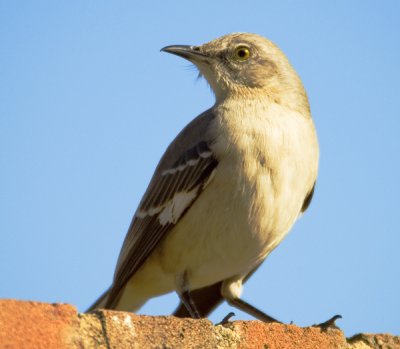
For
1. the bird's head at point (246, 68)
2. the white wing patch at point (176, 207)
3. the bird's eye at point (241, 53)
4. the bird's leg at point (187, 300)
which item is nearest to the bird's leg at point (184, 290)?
the bird's leg at point (187, 300)

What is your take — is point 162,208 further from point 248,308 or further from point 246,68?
point 246,68

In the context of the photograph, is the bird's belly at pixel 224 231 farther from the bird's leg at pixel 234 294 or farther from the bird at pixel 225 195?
A: the bird's leg at pixel 234 294

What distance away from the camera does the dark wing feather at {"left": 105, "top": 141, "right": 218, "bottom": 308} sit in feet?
21.0

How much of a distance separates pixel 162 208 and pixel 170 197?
0.12 meters

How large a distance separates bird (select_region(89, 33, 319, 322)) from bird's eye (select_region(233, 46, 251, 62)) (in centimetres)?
2

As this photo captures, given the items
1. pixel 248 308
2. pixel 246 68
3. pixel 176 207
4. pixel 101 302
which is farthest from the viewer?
pixel 246 68

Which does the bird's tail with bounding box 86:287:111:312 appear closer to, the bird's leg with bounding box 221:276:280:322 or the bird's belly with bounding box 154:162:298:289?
the bird's belly with bounding box 154:162:298:289

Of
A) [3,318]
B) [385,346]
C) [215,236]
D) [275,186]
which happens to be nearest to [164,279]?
[215,236]

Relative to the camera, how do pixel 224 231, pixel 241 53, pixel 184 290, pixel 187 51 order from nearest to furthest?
1. pixel 224 231
2. pixel 184 290
3. pixel 241 53
4. pixel 187 51

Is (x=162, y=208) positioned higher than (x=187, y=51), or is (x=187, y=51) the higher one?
(x=187, y=51)

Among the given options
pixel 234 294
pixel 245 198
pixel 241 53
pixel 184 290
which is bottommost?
pixel 184 290

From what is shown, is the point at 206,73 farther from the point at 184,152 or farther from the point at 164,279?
the point at 164,279

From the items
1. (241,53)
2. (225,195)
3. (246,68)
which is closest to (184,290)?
(225,195)

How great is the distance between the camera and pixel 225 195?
20.3ft
